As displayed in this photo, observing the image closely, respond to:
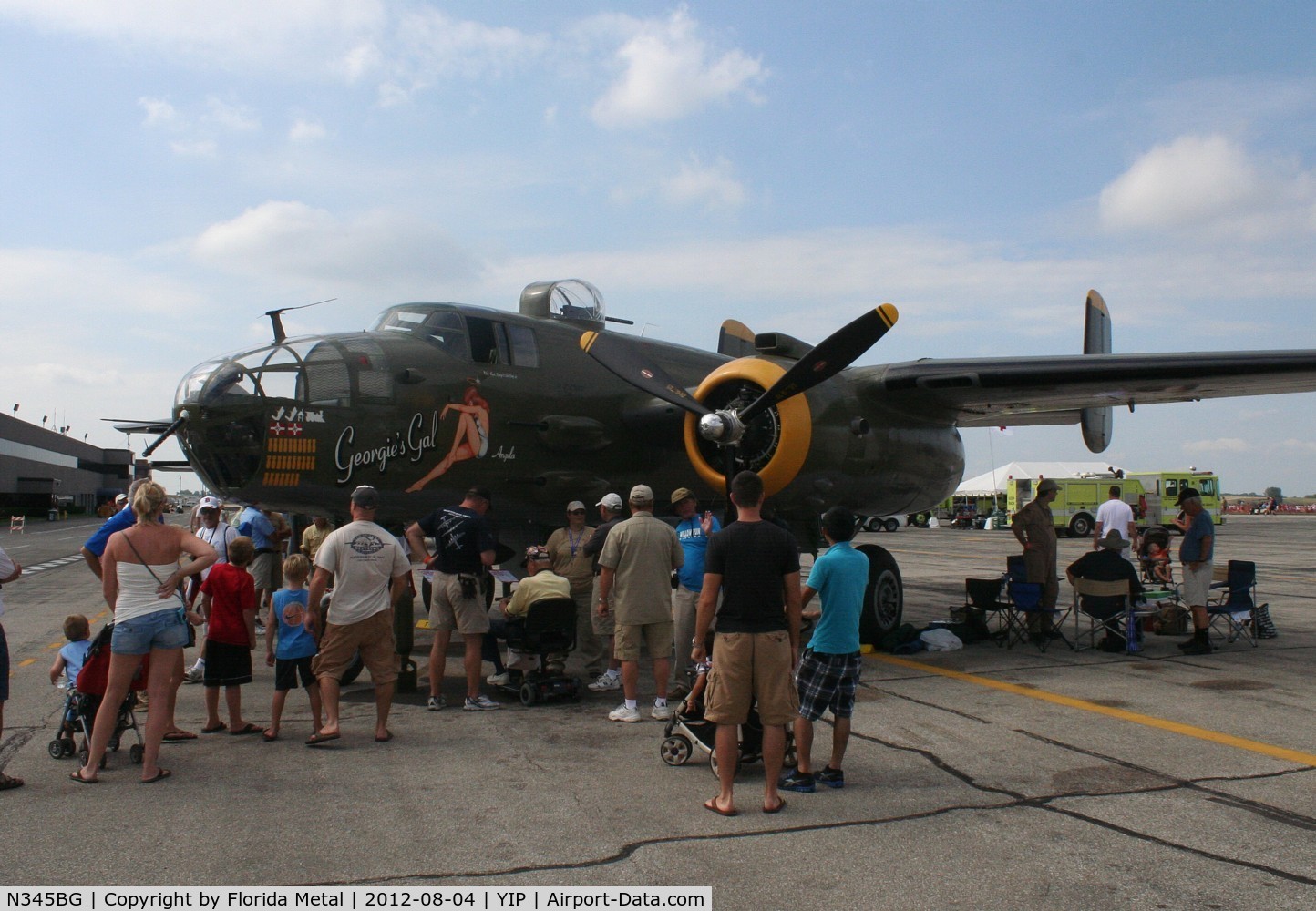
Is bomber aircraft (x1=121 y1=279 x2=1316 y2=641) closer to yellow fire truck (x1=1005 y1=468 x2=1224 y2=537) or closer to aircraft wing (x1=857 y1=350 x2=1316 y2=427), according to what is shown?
aircraft wing (x1=857 y1=350 x2=1316 y2=427)

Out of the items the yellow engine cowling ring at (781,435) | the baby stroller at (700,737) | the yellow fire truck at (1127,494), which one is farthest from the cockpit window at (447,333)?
the yellow fire truck at (1127,494)

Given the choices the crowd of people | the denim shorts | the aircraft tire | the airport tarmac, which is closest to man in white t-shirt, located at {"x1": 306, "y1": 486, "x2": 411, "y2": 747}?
the crowd of people

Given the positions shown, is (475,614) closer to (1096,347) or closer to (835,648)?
(835,648)

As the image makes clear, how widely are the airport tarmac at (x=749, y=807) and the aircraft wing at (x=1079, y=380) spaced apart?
10.8 ft

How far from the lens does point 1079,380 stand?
10.1 meters

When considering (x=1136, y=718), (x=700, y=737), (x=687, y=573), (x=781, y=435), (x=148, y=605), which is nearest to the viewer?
(x=148, y=605)

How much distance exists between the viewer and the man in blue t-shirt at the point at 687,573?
24.5ft

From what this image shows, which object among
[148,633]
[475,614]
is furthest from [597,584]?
[148,633]

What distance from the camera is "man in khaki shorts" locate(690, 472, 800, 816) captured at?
4875 millimetres

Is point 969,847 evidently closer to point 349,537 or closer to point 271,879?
point 271,879

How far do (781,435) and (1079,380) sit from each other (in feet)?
11.3

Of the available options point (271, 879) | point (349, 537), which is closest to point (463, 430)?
point (349, 537)

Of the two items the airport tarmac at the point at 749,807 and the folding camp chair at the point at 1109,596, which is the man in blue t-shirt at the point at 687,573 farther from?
the folding camp chair at the point at 1109,596

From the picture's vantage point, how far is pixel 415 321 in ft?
32.6
